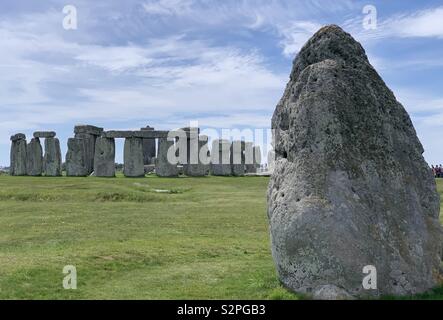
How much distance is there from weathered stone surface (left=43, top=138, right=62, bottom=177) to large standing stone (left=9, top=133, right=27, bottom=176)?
3.28 meters

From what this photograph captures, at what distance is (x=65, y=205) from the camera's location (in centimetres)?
2731

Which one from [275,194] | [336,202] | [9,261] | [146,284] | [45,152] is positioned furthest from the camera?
[45,152]

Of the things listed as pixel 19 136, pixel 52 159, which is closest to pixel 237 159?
pixel 52 159

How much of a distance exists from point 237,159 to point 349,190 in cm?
4797

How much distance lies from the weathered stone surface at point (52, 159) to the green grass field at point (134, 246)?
22087mm

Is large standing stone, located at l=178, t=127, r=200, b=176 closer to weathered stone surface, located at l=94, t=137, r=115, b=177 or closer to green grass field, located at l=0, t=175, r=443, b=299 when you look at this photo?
weathered stone surface, located at l=94, t=137, r=115, b=177

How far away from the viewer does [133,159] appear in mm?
50656

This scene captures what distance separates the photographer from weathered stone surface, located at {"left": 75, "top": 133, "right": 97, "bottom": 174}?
177 feet

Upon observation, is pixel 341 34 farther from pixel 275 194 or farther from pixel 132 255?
pixel 132 255

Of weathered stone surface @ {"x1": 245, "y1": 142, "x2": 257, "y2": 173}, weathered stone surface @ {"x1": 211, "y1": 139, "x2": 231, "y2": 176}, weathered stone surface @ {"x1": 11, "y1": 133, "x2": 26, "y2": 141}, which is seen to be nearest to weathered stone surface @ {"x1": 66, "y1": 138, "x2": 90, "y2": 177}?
weathered stone surface @ {"x1": 11, "y1": 133, "x2": 26, "y2": 141}

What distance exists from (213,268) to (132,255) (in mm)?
2387

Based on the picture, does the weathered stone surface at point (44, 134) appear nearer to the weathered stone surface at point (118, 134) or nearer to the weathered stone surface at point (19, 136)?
the weathered stone surface at point (19, 136)

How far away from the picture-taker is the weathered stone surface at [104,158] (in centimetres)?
5028
